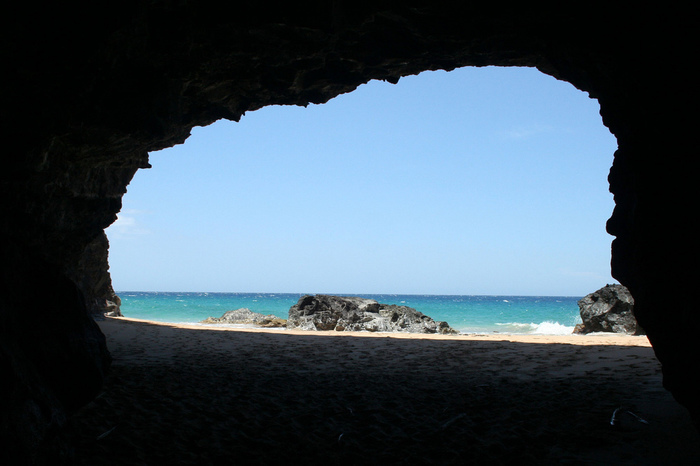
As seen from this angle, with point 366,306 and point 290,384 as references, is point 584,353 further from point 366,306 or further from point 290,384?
point 366,306

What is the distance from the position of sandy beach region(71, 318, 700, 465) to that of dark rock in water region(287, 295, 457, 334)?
35.6 feet

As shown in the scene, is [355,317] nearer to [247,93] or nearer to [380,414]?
[247,93]

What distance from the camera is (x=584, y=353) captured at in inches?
379

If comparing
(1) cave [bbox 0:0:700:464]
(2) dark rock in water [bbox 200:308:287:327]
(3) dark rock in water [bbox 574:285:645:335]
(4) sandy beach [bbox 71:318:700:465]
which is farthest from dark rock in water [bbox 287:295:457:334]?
(1) cave [bbox 0:0:700:464]

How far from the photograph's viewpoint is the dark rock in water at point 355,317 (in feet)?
63.7

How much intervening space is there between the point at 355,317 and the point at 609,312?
1123cm

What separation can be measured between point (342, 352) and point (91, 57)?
25.3 feet

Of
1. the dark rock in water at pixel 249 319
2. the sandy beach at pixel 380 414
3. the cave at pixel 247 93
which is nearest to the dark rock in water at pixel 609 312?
the sandy beach at pixel 380 414

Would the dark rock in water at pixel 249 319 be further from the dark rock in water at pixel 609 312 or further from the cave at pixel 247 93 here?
the cave at pixel 247 93

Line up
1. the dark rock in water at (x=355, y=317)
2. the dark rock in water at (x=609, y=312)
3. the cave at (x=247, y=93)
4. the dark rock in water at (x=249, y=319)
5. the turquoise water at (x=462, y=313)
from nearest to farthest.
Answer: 1. the cave at (x=247, y=93)
2. the dark rock in water at (x=609, y=312)
3. the dark rock in water at (x=355, y=317)
4. the dark rock in water at (x=249, y=319)
5. the turquoise water at (x=462, y=313)

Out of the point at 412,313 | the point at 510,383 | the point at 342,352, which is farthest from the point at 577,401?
the point at 412,313

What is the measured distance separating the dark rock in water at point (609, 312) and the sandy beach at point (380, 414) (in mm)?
10931

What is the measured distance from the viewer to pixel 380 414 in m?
5.15

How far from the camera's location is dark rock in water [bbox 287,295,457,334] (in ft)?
63.7
